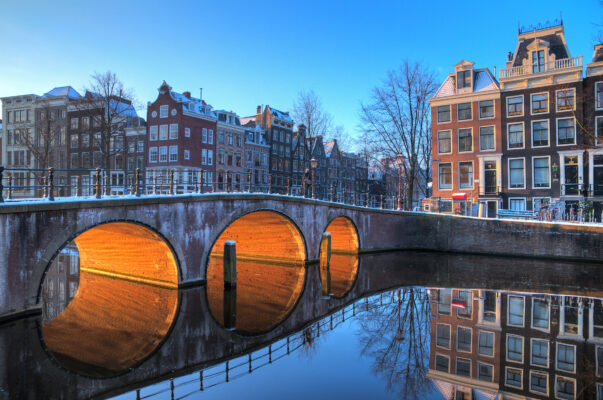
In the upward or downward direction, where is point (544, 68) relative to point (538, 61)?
downward

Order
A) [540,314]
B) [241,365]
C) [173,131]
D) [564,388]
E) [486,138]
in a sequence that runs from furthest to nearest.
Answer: [173,131] < [486,138] < [540,314] < [241,365] < [564,388]

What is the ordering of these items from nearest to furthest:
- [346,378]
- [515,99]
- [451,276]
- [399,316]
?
1. [346,378]
2. [399,316]
3. [451,276]
4. [515,99]

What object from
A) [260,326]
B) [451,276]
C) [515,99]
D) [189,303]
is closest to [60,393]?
[260,326]

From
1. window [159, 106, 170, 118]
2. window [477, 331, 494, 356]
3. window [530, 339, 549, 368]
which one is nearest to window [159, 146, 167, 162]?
window [159, 106, 170, 118]

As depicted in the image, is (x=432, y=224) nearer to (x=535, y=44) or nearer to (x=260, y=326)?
(x=535, y=44)

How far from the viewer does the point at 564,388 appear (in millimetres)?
6895

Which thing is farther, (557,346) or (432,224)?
(432,224)

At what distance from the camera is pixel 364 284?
16.1 metres

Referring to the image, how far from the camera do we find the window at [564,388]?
6686 mm

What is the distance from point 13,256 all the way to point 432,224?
22.7 meters

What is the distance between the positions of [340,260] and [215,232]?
393 inches

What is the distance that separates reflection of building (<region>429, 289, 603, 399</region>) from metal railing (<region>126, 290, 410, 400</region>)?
2.79 m

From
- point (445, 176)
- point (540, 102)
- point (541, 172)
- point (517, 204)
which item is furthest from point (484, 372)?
point (540, 102)

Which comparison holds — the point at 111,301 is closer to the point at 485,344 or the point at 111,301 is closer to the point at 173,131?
the point at 485,344
